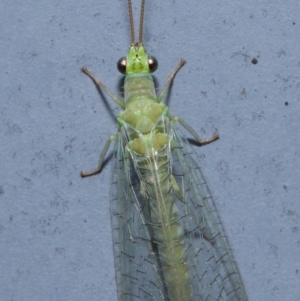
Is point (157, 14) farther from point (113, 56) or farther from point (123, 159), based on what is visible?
point (123, 159)

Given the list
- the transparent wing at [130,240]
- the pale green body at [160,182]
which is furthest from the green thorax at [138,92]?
A: the transparent wing at [130,240]

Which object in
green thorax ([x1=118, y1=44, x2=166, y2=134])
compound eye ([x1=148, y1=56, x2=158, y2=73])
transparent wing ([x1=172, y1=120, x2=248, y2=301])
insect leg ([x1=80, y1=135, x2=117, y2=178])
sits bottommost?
transparent wing ([x1=172, y1=120, x2=248, y2=301])

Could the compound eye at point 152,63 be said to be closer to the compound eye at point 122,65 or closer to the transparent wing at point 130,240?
the compound eye at point 122,65

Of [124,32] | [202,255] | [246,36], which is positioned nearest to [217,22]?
[246,36]

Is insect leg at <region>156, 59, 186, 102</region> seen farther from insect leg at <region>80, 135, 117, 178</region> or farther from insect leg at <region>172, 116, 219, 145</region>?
insect leg at <region>80, 135, 117, 178</region>

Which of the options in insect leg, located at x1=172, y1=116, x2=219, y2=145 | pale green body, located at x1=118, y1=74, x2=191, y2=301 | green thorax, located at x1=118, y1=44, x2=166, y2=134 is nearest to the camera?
pale green body, located at x1=118, y1=74, x2=191, y2=301

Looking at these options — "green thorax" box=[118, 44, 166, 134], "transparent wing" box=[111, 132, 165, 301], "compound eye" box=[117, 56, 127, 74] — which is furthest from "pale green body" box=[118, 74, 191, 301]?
"compound eye" box=[117, 56, 127, 74]

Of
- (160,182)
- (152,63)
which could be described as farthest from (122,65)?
(160,182)
